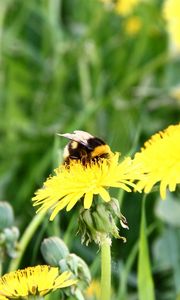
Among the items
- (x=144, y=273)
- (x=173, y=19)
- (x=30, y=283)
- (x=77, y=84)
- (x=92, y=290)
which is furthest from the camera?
(x=77, y=84)

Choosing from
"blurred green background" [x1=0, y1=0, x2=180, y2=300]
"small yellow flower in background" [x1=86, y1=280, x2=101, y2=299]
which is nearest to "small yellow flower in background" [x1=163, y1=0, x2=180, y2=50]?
"blurred green background" [x1=0, y1=0, x2=180, y2=300]

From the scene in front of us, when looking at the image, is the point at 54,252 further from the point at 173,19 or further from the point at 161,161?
the point at 173,19

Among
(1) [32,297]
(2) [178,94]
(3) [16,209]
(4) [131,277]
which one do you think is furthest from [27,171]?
(1) [32,297]

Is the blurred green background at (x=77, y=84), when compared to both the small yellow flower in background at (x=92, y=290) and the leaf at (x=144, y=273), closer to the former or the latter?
the small yellow flower in background at (x=92, y=290)

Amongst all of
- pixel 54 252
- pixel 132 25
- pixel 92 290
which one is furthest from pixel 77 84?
pixel 54 252

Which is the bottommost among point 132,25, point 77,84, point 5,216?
point 5,216
